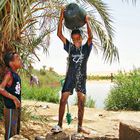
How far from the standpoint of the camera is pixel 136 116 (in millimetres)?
12578

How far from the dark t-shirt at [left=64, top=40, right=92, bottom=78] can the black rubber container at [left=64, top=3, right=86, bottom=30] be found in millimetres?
312

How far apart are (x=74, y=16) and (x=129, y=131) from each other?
6.10ft

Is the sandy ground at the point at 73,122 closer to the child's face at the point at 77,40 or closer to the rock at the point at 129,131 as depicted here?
the rock at the point at 129,131

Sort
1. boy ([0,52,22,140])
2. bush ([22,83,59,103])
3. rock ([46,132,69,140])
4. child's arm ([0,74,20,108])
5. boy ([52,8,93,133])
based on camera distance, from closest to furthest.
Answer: child's arm ([0,74,20,108]) → boy ([0,52,22,140]) → rock ([46,132,69,140]) → boy ([52,8,93,133]) → bush ([22,83,59,103])

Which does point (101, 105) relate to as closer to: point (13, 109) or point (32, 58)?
point (32, 58)

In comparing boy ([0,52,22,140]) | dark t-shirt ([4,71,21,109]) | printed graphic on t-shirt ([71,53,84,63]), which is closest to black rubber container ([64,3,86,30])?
printed graphic on t-shirt ([71,53,84,63])

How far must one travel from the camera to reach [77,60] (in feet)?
22.4

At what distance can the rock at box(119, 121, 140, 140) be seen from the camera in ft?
21.8

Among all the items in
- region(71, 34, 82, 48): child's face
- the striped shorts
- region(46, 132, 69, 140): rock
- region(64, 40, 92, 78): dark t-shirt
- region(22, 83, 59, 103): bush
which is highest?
region(71, 34, 82, 48): child's face

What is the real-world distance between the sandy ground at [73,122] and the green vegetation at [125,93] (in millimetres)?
1769

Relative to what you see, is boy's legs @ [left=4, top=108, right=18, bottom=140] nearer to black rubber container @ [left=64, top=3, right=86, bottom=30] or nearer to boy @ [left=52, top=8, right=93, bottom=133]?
boy @ [left=52, top=8, right=93, bottom=133]

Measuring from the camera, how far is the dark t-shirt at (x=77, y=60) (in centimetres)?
683

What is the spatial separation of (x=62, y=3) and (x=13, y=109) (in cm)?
325

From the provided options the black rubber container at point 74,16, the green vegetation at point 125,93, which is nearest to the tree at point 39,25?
the black rubber container at point 74,16
